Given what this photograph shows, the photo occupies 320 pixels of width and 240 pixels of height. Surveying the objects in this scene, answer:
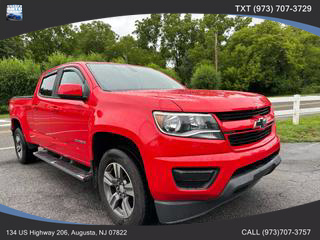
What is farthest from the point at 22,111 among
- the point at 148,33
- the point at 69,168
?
the point at 148,33

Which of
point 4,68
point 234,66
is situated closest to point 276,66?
point 234,66

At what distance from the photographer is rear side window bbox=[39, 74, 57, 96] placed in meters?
4.15

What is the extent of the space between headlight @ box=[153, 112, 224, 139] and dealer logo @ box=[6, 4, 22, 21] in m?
4.37

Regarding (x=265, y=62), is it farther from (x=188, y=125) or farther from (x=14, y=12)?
(x=188, y=125)

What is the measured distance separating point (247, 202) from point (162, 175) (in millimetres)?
1625

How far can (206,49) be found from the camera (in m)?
43.1

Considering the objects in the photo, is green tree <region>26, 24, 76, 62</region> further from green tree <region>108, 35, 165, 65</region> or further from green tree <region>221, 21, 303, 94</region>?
green tree <region>221, 21, 303, 94</region>

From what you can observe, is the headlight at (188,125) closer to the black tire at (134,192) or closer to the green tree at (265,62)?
the black tire at (134,192)

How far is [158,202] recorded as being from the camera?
223cm

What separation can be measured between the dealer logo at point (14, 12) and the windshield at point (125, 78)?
2635 mm

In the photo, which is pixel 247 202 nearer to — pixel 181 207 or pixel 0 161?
pixel 181 207

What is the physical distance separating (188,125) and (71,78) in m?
2.21

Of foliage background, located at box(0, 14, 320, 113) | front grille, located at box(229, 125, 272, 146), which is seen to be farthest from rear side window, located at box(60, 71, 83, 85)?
foliage background, located at box(0, 14, 320, 113)

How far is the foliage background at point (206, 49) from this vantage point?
35.0 meters
